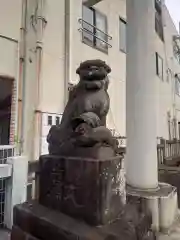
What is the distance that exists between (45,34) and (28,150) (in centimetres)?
241

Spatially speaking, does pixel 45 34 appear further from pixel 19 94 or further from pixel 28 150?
pixel 28 150

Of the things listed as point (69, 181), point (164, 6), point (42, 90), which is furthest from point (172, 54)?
point (69, 181)

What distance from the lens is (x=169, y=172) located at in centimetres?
368

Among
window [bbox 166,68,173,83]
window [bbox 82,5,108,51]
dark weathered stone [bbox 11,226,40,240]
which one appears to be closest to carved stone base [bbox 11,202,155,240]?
dark weathered stone [bbox 11,226,40,240]

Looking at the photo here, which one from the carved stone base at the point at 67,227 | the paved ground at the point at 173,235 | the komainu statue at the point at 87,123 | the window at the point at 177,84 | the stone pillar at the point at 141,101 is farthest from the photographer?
the window at the point at 177,84

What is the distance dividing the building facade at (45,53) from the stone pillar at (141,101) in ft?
1.78

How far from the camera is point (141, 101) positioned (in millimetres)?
2615

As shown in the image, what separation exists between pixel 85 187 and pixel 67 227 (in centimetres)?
31

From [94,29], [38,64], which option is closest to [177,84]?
[94,29]

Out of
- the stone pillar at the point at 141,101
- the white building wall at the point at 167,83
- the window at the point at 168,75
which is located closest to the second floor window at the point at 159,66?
the white building wall at the point at 167,83

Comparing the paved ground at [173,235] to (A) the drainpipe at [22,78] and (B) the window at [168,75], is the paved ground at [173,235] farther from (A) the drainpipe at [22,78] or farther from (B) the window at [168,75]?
(B) the window at [168,75]

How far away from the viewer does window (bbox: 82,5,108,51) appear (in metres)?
5.48

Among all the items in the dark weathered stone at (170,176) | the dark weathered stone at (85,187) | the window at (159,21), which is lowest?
the dark weathered stone at (170,176)

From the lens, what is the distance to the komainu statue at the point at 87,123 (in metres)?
1.73
